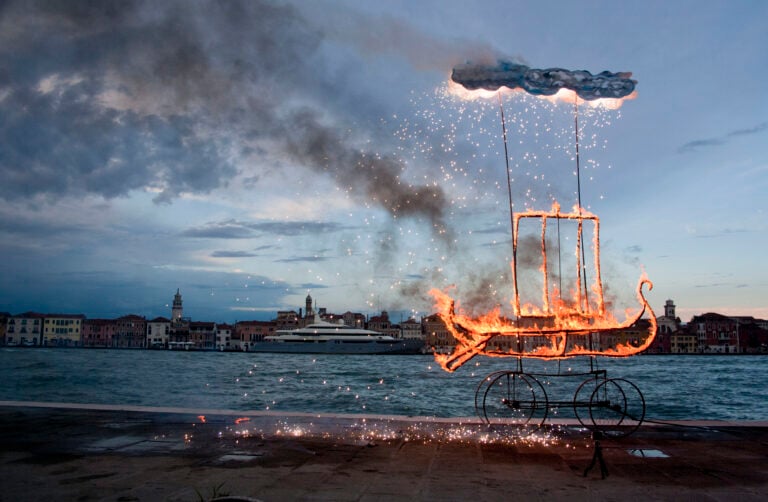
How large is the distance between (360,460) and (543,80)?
8.83 metres

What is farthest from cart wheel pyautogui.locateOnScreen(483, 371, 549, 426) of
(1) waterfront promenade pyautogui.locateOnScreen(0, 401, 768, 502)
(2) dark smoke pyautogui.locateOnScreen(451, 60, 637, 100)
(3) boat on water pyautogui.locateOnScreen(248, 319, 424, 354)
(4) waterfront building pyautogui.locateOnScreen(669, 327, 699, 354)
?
(4) waterfront building pyautogui.locateOnScreen(669, 327, 699, 354)

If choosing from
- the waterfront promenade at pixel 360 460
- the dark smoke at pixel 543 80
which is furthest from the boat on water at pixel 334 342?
the dark smoke at pixel 543 80

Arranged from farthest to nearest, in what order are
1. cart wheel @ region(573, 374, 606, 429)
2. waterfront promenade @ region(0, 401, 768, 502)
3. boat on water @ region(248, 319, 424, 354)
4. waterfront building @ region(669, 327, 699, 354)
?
waterfront building @ region(669, 327, 699, 354), boat on water @ region(248, 319, 424, 354), cart wheel @ region(573, 374, 606, 429), waterfront promenade @ region(0, 401, 768, 502)

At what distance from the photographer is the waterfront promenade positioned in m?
7.93

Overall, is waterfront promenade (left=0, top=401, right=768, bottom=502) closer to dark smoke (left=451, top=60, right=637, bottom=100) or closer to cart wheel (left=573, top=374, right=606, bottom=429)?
cart wheel (left=573, top=374, right=606, bottom=429)

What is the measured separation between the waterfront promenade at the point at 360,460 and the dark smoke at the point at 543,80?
754 centimetres

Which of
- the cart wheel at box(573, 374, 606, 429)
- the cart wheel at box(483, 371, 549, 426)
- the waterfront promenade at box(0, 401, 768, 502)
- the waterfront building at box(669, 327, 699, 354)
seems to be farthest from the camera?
the waterfront building at box(669, 327, 699, 354)

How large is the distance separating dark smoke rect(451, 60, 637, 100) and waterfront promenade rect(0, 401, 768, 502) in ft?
24.7

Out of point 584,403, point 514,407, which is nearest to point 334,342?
point 514,407

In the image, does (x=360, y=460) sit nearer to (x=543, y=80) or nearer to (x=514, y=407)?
(x=514, y=407)

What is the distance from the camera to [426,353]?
17312cm

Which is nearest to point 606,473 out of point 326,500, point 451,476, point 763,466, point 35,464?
point 451,476

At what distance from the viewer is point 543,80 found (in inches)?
508

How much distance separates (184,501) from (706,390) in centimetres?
6649
